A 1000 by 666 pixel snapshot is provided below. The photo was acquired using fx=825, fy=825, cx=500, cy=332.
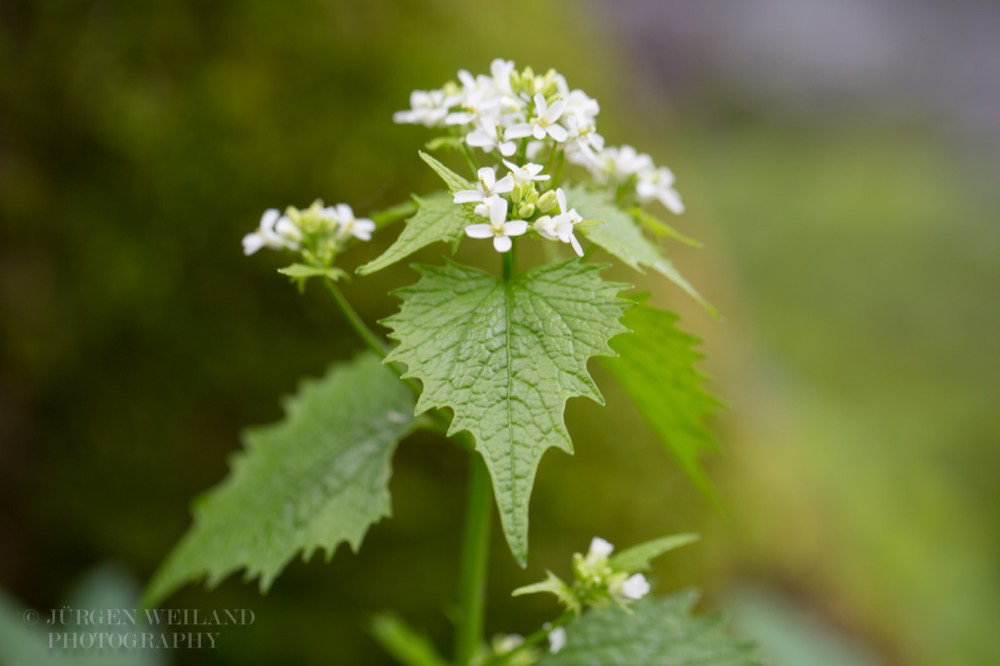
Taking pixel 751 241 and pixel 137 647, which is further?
pixel 751 241

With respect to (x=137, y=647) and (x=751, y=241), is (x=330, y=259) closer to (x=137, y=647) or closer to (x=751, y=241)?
(x=137, y=647)

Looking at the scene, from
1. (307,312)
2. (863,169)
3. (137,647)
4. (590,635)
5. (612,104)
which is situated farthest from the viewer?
(863,169)

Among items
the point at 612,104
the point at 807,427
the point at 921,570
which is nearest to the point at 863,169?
the point at 807,427

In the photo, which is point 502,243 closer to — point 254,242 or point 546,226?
point 546,226

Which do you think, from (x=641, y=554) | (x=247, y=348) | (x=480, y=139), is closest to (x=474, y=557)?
(x=641, y=554)

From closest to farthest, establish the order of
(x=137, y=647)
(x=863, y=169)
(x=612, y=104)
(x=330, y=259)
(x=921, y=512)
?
(x=330, y=259) < (x=137, y=647) < (x=612, y=104) < (x=921, y=512) < (x=863, y=169)

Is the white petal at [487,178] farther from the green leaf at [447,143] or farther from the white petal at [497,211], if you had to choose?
the green leaf at [447,143]
